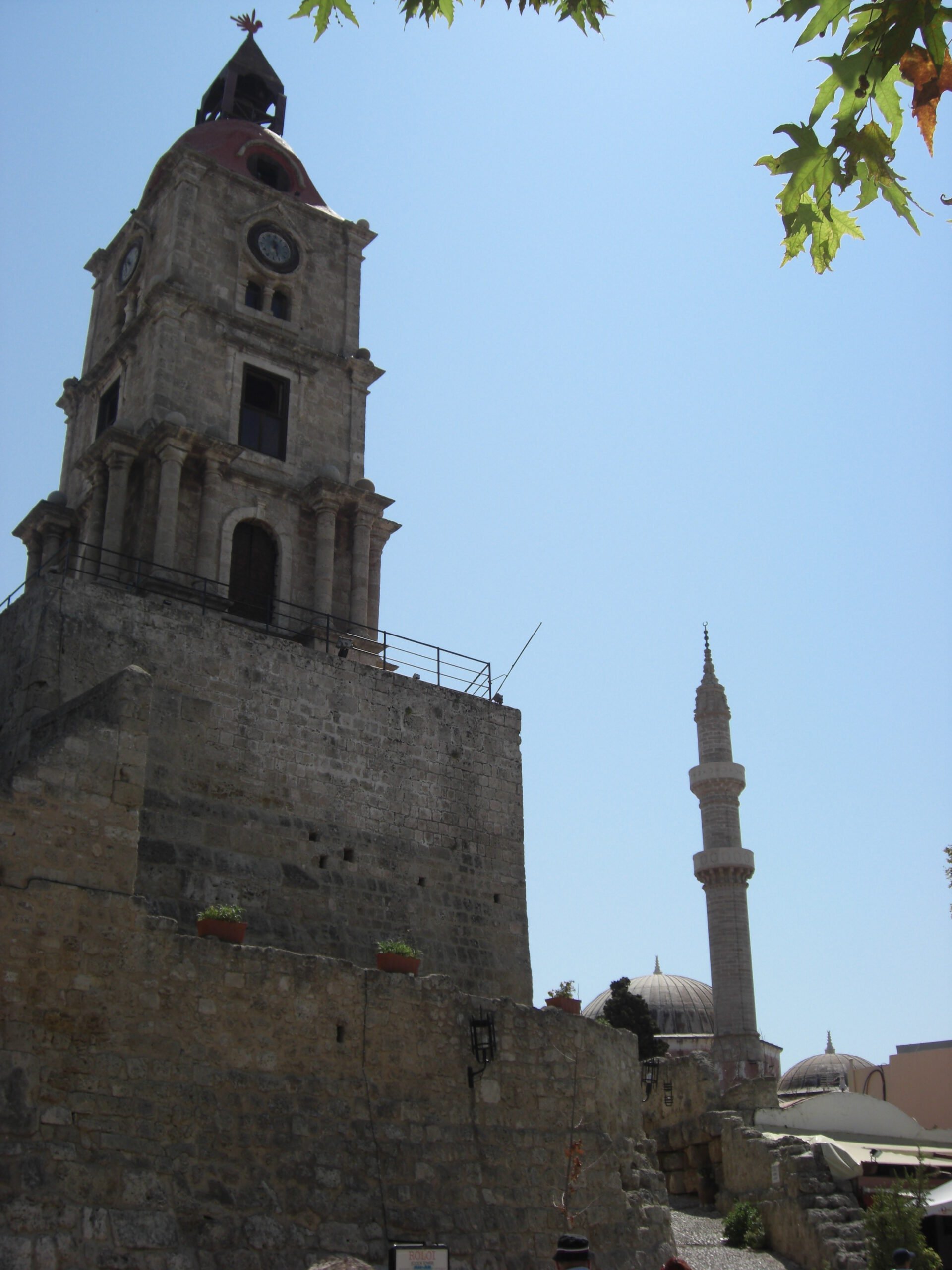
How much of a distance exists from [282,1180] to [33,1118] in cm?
265

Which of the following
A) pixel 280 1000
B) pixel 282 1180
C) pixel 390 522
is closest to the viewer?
pixel 282 1180

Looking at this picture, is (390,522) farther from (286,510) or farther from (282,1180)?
(282,1180)

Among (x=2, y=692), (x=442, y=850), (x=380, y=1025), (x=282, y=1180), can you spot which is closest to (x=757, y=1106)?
A: (x=442, y=850)

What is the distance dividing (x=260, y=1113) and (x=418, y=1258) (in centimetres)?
378

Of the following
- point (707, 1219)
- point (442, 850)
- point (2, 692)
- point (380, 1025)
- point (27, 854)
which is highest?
point (2, 692)

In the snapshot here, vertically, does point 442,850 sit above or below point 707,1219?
above

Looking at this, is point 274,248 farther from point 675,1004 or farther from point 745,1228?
point 675,1004

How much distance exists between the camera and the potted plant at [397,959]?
15.2 m

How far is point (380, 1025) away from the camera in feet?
46.8

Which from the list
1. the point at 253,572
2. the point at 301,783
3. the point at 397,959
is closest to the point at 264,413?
the point at 253,572

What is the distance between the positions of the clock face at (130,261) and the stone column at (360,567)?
6.97 meters

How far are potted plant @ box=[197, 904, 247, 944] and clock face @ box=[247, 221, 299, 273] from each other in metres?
15.4

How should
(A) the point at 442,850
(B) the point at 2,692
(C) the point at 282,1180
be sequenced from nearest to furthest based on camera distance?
1. (C) the point at 282,1180
2. (B) the point at 2,692
3. (A) the point at 442,850

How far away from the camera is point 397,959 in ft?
49.9
